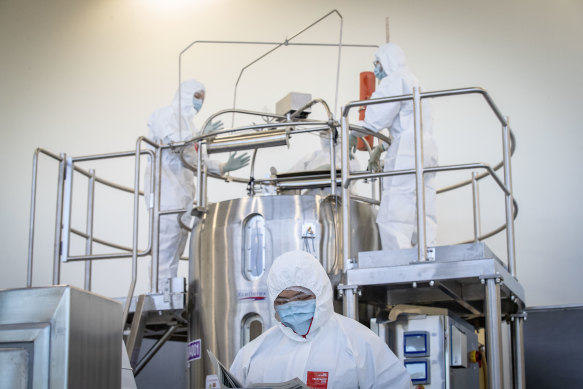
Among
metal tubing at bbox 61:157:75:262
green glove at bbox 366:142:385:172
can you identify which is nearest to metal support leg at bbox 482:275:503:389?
green glove at bbox 366:142:385:172

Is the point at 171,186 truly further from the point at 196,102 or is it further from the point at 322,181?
the point at 322,181

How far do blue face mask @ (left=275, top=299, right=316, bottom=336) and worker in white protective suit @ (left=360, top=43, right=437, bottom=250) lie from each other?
5.38 ft

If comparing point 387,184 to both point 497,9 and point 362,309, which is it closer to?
point 362,309

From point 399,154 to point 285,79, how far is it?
364cm

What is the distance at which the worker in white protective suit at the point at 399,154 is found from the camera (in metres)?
5.04

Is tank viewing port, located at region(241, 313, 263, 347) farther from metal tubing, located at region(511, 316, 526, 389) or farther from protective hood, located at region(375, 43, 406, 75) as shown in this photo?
protective hood, located at region(375, 43, 406, 75)

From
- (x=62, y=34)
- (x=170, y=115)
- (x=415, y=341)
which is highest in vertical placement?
(x=62, y=34)

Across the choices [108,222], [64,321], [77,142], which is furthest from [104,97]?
[64,321]

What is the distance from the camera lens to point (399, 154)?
17.3 ft

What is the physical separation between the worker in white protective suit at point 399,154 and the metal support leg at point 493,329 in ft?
2.61

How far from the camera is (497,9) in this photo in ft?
27.4

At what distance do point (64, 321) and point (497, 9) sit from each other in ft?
23.8

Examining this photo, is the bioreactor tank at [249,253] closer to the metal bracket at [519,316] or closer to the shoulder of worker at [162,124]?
the metal bracket at [519,316]

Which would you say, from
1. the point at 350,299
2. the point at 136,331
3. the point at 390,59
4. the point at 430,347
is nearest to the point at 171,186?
the point at 136,331
